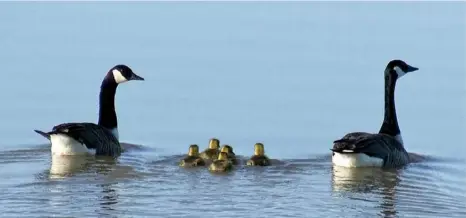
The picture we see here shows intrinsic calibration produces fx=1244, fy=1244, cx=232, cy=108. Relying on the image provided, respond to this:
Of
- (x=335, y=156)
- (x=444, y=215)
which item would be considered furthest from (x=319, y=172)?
(x=444, y=215)

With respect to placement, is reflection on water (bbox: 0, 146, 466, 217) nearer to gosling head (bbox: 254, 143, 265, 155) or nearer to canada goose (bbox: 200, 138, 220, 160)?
gosling head (bbox: 254, 143, 265, 155)

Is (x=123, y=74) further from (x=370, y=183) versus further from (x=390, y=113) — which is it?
(x=370, y=183)

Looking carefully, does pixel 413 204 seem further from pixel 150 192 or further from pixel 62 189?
pixel 62 189

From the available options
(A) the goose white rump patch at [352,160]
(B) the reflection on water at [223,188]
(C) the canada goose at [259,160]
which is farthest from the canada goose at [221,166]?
(A) the goose white rump patch at [352,160]

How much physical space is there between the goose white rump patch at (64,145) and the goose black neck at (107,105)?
1141 mm

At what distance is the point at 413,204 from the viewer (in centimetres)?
1206

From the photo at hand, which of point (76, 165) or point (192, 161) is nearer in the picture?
point (192, 161)

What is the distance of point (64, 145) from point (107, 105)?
5.29ft

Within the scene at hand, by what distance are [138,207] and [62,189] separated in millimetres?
1098

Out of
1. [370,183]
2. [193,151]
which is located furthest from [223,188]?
[370,183]

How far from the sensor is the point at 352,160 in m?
14.2

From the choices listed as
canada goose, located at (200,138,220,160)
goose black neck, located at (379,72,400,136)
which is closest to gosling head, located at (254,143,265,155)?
canada goose, located at (200,138,220,160)

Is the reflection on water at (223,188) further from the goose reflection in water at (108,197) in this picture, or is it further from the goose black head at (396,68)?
the goose black head at (396,68)

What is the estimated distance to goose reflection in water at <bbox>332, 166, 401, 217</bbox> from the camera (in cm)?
1212
